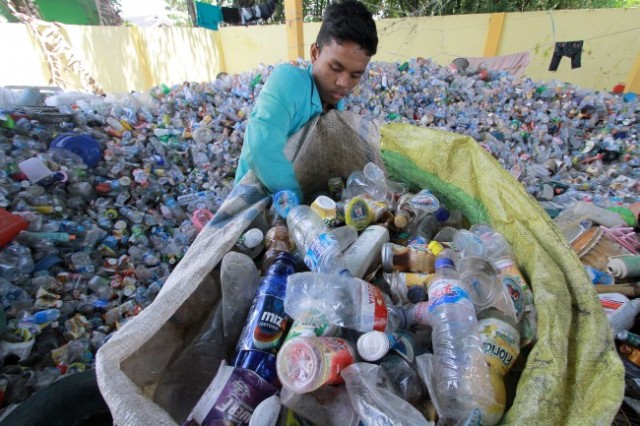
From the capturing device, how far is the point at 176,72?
968cm

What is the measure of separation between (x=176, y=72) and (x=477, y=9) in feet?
30.4

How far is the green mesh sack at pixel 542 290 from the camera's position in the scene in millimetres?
686

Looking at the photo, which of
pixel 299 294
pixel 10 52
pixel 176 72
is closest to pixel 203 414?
pixel 299 294

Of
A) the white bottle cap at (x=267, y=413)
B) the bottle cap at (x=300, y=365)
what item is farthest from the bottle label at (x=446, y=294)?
the white bottle cap at (x=267, y=413)

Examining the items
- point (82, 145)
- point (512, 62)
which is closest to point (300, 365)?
point (82, 145)

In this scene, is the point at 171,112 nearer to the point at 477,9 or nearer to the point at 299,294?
the point at 299,294

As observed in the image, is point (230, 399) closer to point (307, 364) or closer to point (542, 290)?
point (307, 364)

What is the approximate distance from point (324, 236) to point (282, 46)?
9073 millimetres

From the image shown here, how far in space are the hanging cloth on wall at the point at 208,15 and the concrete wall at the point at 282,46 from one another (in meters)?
0.42

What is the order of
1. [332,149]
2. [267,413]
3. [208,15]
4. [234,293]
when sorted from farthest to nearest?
[208,15]
[332,149]
[234,293]
[267,413]

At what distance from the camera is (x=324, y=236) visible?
110 cm

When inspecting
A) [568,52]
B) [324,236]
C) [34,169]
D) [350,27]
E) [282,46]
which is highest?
[350,27]

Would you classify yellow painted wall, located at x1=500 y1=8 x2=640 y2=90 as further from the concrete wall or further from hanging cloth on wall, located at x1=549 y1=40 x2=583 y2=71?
hanging cloth on wall, located at x1=549 y1=40 x2=583 y2=71

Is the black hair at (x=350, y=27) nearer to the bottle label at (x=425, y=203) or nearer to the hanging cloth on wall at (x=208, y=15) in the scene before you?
the bottle label at (x=425, y=203)
